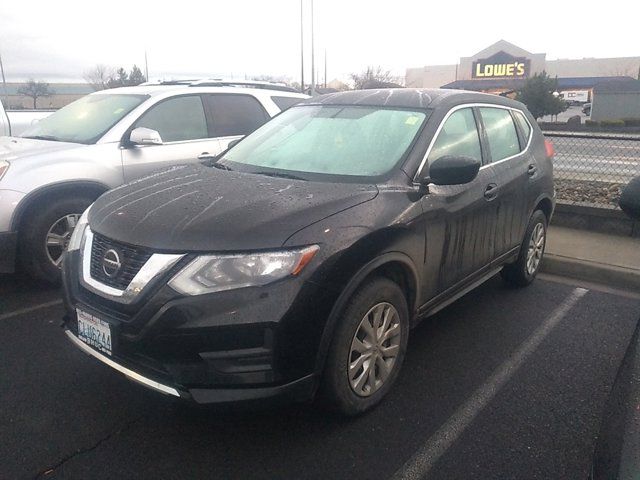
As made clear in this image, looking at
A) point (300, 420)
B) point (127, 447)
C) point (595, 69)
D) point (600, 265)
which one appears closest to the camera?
point (127, 447)

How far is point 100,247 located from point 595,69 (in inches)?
3233

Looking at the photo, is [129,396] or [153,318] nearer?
[153,318]

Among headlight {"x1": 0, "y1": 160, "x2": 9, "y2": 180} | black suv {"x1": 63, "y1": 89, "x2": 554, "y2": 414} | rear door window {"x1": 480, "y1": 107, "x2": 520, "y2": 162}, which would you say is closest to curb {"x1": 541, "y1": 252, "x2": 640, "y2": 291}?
rear door window {"x1": 480, "y1": 107, "x2": 520, "y2": 162}

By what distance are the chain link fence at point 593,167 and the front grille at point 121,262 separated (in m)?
5.99

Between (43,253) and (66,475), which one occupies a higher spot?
(43,253)

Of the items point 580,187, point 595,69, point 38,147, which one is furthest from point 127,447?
point 595,69

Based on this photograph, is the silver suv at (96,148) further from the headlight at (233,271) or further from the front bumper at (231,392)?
the front bumper at (231,392)

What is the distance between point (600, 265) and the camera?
5.42 m

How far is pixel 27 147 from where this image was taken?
4984 millimetres

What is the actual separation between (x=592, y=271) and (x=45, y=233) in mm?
5048

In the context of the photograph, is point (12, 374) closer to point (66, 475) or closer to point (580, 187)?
point (66, 475)

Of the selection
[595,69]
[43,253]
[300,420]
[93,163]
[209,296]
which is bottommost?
[300,420]

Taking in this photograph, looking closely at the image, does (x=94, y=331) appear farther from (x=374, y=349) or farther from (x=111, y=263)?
(x=374, y=349)

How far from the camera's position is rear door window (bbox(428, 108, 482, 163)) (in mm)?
3508
